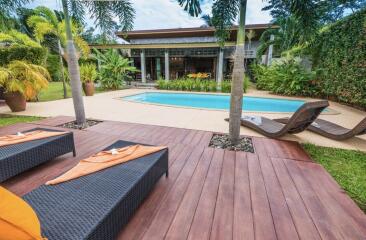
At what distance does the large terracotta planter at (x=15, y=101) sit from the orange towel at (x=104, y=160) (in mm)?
7406

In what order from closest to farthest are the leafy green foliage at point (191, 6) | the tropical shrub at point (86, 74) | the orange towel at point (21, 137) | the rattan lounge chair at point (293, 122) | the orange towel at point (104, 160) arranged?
the orange towel at point (104, 160), the orange towel at point (21, 137), the rattan lounge chair at point (293, 122), the leafy green foliage at point (191, 6), the tropical shrub at point (86, 74)

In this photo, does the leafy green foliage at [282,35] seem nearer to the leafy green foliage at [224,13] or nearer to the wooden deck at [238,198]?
the leafy green foliage at [224,13]

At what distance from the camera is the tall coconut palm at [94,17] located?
227 inches

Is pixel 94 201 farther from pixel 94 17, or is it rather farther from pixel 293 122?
pixel 94 17

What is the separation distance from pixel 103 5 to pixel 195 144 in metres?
5.08

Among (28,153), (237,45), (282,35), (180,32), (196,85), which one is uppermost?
(180,32)

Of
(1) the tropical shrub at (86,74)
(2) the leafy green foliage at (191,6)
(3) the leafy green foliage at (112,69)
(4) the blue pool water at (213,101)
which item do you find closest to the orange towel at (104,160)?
(2) the leafy green foliage at (191,6)

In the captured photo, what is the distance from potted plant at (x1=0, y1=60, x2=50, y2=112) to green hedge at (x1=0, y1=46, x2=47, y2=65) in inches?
65.2

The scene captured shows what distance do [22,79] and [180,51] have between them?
1508 centimetres

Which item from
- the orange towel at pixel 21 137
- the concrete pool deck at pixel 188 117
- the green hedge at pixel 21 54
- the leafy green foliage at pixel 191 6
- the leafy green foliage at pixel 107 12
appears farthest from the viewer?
the green hedge at pixel 21 54

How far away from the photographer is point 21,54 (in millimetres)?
9234

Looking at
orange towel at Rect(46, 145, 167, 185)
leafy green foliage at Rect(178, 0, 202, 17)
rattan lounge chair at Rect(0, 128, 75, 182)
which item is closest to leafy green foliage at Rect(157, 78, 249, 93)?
leafy green foliage at Rect(178, 0, 202, 17)

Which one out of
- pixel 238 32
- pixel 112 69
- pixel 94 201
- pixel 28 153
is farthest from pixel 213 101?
pixel 94 201

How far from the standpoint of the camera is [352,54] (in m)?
8.73
